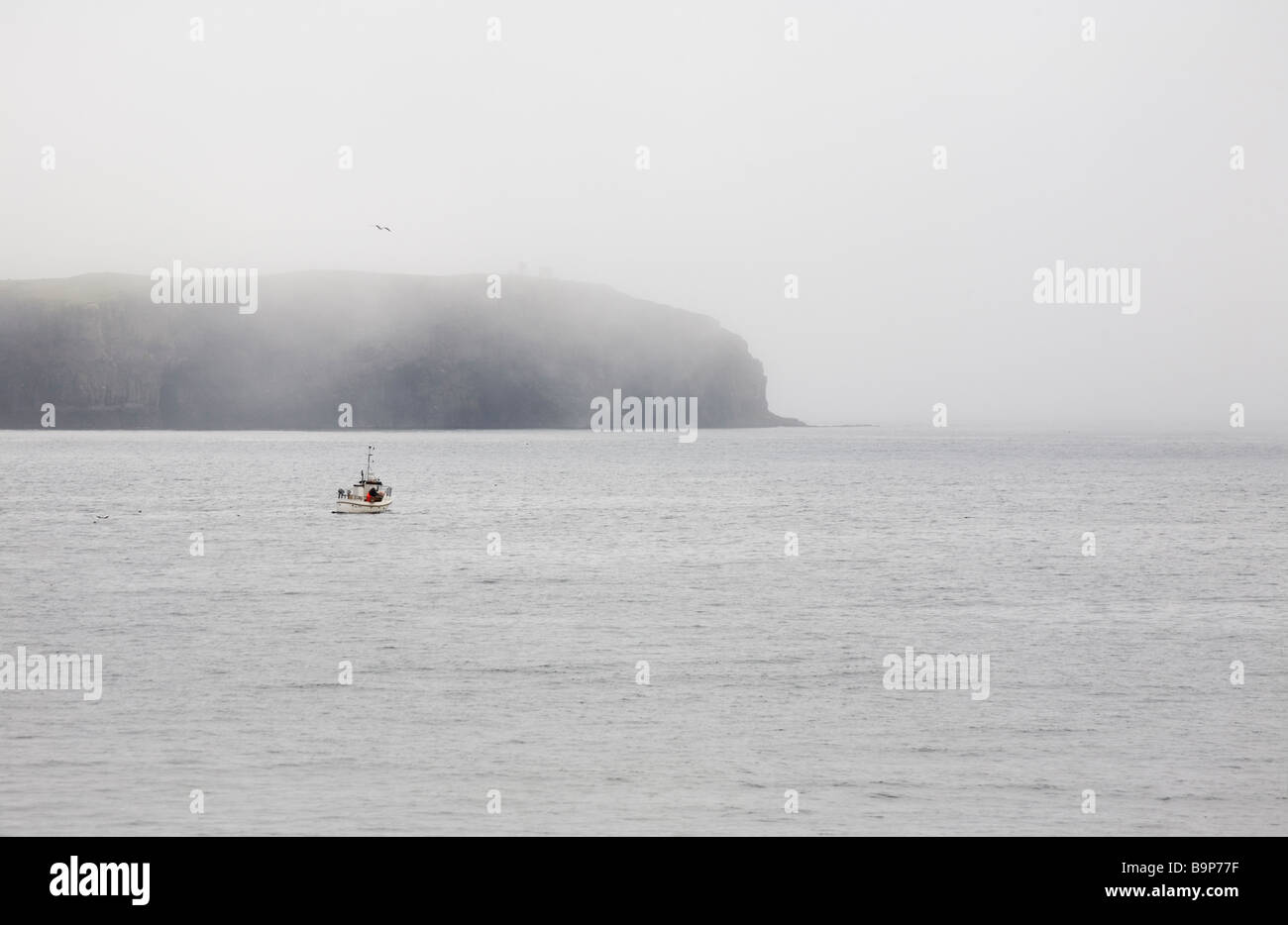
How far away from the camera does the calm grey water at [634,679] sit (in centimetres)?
1864

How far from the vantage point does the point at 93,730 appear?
22922 millimetres

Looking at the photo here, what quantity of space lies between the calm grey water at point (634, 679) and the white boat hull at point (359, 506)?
16.1ft

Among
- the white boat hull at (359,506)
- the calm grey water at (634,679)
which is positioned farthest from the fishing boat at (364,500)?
the calm grey water at (634,679)

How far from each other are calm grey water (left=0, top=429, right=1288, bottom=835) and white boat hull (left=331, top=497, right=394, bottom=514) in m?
4.92

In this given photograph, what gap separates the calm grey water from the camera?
61.2 feet

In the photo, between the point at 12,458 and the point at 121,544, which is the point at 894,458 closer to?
the point at 12,458

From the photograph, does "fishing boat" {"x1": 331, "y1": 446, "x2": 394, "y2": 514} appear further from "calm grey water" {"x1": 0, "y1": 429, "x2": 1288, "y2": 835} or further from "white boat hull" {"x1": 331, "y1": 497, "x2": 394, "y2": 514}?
"calm grey water" {"x1": 0, "y1": 429, "x2": 1288, "y2": 835}

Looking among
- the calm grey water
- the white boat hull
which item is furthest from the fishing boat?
the calm grey water

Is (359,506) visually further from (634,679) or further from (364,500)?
(634,679)

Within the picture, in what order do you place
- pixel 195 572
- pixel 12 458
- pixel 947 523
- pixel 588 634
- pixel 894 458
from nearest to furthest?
pixel 588 634 < pixel 195 572 < pixel 947 523 < pixel 12 458 < pixel 894 458

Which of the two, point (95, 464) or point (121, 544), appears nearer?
point (121, 544)
